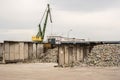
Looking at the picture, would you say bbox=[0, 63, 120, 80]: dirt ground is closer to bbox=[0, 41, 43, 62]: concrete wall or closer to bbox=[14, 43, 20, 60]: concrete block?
bbox=[0, 41, 43, 62]: concrete wall

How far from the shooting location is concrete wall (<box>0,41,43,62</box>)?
4509cm

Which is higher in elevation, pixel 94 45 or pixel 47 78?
pixel 94 45

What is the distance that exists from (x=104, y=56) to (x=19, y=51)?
14.5m

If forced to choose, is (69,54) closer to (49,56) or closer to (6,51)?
(6,51)

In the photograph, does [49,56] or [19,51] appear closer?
[19,51]

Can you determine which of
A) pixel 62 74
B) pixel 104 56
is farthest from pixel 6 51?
pixel 62 74

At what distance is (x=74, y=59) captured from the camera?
1462 inches

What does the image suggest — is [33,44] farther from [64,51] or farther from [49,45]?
[64,51]

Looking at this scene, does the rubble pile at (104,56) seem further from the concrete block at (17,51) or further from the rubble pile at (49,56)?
the concrete block at (17,51)

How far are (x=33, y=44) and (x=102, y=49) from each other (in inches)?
537

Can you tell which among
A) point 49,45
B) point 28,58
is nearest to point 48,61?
point 28,58

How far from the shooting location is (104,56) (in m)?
38.7

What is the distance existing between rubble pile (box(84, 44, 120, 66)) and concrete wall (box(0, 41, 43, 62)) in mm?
12293

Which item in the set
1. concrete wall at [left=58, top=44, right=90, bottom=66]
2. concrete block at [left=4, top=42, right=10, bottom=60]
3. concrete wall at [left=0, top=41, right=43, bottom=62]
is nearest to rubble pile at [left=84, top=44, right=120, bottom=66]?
concrete wall at [left=58, top=44, right=90, bottom=66]
